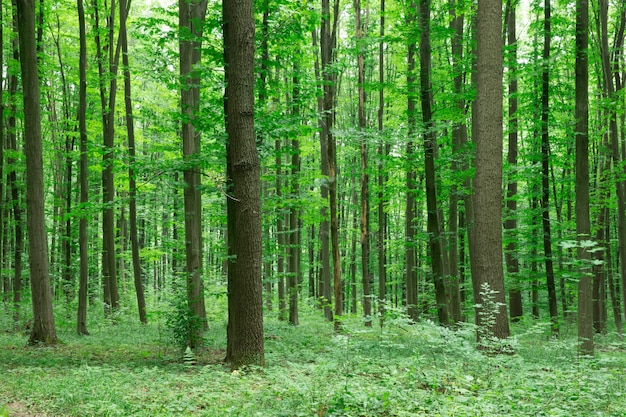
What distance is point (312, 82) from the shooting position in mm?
10312

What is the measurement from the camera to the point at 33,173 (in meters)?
10.7

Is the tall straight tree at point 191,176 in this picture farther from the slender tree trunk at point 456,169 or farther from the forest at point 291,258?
the slender tree trunk at point 456,169

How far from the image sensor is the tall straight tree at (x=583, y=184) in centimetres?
975

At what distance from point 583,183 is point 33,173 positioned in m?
12.3

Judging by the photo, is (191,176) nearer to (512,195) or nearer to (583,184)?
(583,184)

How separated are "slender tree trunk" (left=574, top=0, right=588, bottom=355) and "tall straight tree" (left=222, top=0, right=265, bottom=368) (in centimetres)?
→ 669

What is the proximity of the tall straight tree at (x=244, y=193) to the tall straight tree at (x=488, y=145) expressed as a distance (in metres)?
4.27

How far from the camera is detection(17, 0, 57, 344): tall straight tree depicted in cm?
1068

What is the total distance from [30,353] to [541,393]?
991cm

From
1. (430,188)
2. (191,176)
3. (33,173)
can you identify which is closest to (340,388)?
(430,188)

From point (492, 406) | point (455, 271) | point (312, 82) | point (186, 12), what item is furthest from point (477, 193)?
point (186, 12)

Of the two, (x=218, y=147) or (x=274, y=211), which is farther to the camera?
(x=274, y=211)

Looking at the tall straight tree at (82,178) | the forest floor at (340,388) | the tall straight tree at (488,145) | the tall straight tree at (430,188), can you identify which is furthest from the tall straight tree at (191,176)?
the tall straight tree at (488,145)

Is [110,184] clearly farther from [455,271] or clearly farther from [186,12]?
[455,271]
